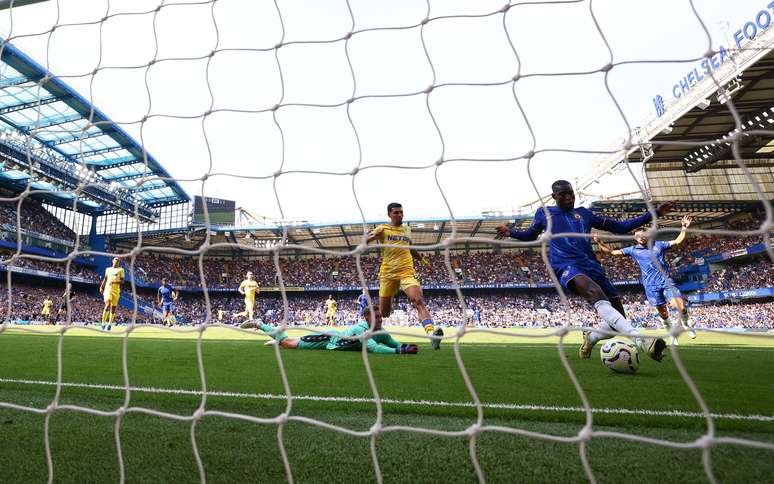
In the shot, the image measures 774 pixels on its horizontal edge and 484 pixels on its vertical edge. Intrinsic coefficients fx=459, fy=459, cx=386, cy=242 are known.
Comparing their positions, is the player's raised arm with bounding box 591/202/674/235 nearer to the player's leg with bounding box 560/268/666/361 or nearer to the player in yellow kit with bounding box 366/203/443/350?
the player's leg with bounding box 560/268/666/361

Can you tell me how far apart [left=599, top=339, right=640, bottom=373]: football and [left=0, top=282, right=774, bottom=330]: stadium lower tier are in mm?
21200

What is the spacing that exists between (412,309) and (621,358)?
92.0 feet

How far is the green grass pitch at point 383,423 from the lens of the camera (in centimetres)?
173

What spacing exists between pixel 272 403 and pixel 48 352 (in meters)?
4.46

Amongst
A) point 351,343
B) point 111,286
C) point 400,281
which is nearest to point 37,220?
point 111,286

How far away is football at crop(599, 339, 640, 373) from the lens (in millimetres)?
4000

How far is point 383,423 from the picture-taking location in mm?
2430

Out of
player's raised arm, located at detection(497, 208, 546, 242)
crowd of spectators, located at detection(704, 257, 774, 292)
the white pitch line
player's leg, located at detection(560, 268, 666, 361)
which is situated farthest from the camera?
crowd of spectators, located at detection(704, 257, 774, 292)

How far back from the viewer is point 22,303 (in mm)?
25594

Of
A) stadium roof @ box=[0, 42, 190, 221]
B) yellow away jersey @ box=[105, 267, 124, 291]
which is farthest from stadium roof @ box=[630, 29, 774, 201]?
stadium roof @ box=[0, 42, 190, 221]

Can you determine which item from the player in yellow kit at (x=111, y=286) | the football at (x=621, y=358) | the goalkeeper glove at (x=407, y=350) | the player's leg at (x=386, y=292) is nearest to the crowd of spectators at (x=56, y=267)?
the player in yellow kit at (x=111, y=286)

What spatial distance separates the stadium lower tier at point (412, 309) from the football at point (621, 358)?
69.6ft

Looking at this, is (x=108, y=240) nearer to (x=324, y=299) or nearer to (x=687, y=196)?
(x=324, y=299)

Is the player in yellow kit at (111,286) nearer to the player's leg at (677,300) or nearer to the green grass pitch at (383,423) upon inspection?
the green grass pitch at (383,423)
